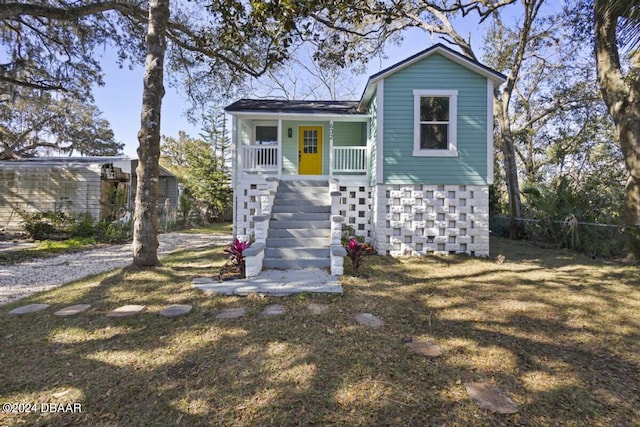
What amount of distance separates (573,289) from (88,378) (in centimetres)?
627

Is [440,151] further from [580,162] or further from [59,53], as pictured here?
[580,162]

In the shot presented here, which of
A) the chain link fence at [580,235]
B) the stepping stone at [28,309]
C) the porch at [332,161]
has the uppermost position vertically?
the porch at [332,161]

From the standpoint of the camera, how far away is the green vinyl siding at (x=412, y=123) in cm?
740

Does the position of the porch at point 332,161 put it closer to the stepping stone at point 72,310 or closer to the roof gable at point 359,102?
the roof gable at point 359,102

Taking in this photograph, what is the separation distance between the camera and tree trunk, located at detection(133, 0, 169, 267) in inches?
216

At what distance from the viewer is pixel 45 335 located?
3.19 m

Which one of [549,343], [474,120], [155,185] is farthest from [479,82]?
[155,185]

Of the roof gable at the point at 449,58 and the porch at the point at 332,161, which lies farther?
the porch at the point at 332,161

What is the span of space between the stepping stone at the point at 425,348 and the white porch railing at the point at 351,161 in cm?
642

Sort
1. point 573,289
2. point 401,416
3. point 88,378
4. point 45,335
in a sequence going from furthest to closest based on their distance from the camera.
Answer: point 573,289, point 45,335, point 88,378, point 401,416

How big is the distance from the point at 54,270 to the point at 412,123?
8491 mm

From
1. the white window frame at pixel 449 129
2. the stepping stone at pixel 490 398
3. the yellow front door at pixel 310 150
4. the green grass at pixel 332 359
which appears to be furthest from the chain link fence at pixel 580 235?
the yellow front door at pixel 310 150

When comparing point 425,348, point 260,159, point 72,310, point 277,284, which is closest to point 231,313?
point 277,284

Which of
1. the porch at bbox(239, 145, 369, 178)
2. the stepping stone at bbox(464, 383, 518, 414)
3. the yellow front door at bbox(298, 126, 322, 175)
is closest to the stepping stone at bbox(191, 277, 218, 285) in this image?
the stepping stone at bbox(464, 383, 518, 414)
